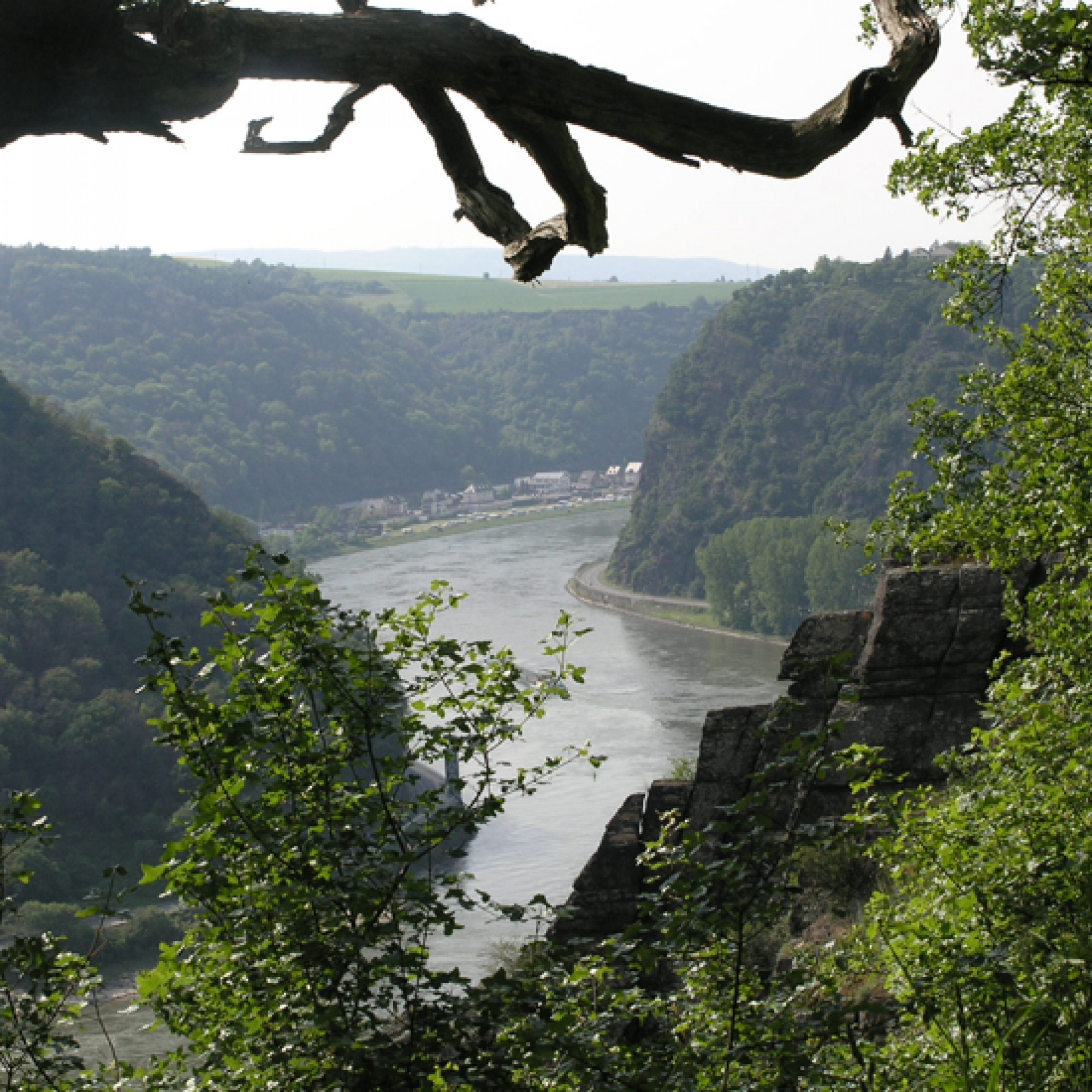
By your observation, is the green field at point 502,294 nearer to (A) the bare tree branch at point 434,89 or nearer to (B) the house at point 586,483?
(B) the house at point 586,483

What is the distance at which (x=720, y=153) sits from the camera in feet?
8.88

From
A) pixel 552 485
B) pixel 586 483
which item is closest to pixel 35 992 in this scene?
pixel 552 485

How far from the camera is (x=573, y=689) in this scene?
4753 cm

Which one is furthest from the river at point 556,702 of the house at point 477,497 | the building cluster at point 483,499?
the house at point 477,497

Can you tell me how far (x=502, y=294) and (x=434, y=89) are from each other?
15765cm

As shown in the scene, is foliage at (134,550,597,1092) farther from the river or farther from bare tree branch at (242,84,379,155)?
the river

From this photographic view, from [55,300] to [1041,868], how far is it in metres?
98.5

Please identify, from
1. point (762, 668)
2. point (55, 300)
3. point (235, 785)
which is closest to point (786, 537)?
point (762, 668)

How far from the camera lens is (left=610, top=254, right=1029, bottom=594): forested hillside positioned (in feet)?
261

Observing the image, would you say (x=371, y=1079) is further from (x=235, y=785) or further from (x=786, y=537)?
(x=786, y=537)

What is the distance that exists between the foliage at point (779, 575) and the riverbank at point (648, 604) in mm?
988

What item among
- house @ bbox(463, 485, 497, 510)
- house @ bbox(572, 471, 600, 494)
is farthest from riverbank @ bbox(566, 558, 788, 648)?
house @ bbox(572, 471, 600, 494)

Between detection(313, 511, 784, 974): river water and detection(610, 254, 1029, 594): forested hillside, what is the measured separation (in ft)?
19.5

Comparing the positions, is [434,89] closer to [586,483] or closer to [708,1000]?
Answer: [708,1000]
